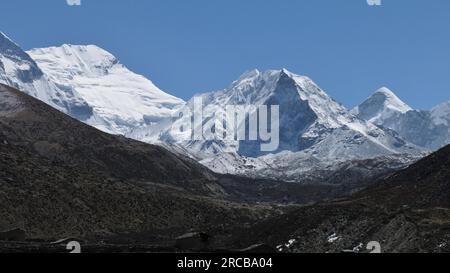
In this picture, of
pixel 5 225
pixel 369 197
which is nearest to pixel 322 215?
pixel 369 197


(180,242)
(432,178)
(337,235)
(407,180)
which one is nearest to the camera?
(180,242)

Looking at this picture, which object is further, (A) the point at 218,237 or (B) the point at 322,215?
(A) the point at 218,237

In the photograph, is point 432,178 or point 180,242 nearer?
point 180,242

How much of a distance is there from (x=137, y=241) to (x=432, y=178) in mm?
61621

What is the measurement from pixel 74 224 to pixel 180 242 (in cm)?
8175

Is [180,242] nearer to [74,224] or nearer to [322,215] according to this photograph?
[322,215]

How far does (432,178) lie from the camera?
17225 centimetres

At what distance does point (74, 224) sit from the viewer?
196 metres
